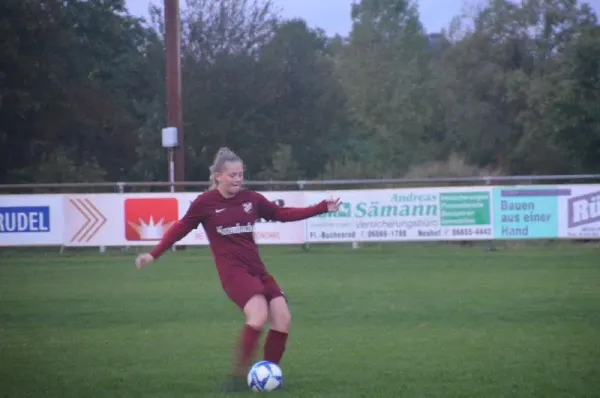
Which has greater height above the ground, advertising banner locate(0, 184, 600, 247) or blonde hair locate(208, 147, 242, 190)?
blonde hair locate(208, 147, 242, 190)

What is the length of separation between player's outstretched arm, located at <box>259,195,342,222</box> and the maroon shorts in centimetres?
57

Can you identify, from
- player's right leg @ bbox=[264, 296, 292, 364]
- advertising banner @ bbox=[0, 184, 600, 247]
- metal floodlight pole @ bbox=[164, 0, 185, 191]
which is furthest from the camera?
metal floodlight pole @ bbox=[164, 0, 185, 191]

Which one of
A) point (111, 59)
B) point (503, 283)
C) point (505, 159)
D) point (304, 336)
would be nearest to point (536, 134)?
point (505, 159)

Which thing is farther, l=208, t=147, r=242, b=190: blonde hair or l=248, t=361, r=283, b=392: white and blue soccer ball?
l=208, t=147, r=242, b=190: blonde hair

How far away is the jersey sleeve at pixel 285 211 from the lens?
830cm

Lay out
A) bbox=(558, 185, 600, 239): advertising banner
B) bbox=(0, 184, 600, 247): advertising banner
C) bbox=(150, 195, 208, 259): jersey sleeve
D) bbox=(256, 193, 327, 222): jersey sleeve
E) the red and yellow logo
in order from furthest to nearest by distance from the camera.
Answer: the red and yellow logo → bbox=(0, 184, 600, 247): advertising banner → bbox=(558, 185, 600, 239): advertising banner → bbox=(256, 193, 327, 222): jersey sleeve → bbox=(150, 195, 208, 259): jersey sleeve

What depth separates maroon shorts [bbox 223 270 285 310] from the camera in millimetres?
7945

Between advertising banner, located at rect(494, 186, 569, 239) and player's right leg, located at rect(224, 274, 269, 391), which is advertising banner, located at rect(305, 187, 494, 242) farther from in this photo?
player's right leg, located at rect(224, 274, 269, 391)

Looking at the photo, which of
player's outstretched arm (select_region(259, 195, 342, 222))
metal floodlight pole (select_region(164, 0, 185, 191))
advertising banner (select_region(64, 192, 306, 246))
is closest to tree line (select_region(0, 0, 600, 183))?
metal floodlight pole (select_region(164, 0, 185, 191))

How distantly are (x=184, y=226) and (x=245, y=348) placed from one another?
1111 millimetres

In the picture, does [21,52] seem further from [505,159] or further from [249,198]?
[249,198]

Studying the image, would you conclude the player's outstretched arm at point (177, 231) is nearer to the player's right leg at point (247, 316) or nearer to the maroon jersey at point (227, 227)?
the maroon jersey at point (227, 227)

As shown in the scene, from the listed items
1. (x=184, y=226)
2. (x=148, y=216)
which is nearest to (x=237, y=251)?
(x=184, y=226)

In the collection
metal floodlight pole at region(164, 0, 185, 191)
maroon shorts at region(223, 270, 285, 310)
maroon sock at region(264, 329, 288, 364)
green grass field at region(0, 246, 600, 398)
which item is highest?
metal floodlight pole at region(164, 0, 185, 191)
